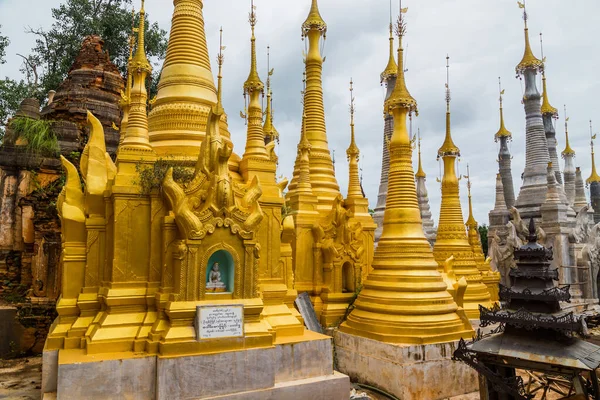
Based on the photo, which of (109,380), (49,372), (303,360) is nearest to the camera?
(109,380)

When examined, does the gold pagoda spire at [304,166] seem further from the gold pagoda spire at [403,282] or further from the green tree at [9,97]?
the green tree at [9,97]

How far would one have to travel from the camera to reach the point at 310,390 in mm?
8992

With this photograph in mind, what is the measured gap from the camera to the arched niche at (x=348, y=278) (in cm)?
1423

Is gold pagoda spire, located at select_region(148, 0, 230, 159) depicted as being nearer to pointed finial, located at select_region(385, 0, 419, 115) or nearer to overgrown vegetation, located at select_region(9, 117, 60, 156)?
pointed finial, located at select_region(385, 0, 419, 115)

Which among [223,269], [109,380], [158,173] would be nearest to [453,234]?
[223,269]

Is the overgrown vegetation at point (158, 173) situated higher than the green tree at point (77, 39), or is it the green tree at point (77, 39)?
the green tree at point (77, 39)

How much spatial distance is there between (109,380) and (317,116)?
11504 millimetres

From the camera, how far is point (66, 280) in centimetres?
909

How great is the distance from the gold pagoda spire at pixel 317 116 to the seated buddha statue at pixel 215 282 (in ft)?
23.8

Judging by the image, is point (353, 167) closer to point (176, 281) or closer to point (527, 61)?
point (176, 281)

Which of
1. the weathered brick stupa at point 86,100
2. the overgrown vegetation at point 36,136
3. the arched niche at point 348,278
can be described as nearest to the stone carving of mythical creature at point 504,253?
the arched niche at point 348,278

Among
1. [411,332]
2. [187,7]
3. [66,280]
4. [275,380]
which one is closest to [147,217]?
[66,280]

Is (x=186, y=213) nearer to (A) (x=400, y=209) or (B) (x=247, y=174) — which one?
(B) (x=247, y=174)

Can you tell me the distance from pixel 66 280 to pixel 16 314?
495cm
